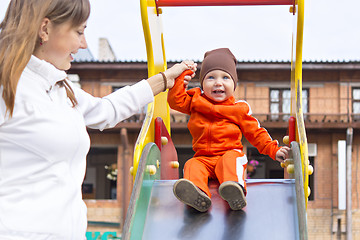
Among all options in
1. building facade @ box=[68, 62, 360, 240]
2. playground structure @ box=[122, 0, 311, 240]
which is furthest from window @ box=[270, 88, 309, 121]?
playground structure @ box=[122, 0, 311, 240]

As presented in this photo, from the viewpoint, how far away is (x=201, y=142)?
2.39 m

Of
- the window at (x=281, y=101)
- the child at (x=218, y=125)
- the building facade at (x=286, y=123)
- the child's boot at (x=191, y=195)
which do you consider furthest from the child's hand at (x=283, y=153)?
the window at (x=281, y=101)

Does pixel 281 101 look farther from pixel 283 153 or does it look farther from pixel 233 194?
pixel 233 194

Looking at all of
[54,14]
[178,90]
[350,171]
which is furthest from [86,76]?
[54,14]

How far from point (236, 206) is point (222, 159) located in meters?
0.27

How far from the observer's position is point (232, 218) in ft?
6.60

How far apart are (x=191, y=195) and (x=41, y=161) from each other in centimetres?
113

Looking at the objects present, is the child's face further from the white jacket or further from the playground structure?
the white jacket

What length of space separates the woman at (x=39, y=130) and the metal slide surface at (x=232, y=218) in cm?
103

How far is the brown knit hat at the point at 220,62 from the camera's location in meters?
2.47

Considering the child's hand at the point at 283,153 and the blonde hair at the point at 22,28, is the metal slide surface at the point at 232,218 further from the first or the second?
the blonde hair at the point at 22,28

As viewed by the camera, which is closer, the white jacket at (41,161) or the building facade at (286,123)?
the white jacket at (41,161)

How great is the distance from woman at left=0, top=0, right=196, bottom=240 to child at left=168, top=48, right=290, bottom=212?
117cm

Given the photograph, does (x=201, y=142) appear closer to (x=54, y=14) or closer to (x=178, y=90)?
(x=178, y=90)
